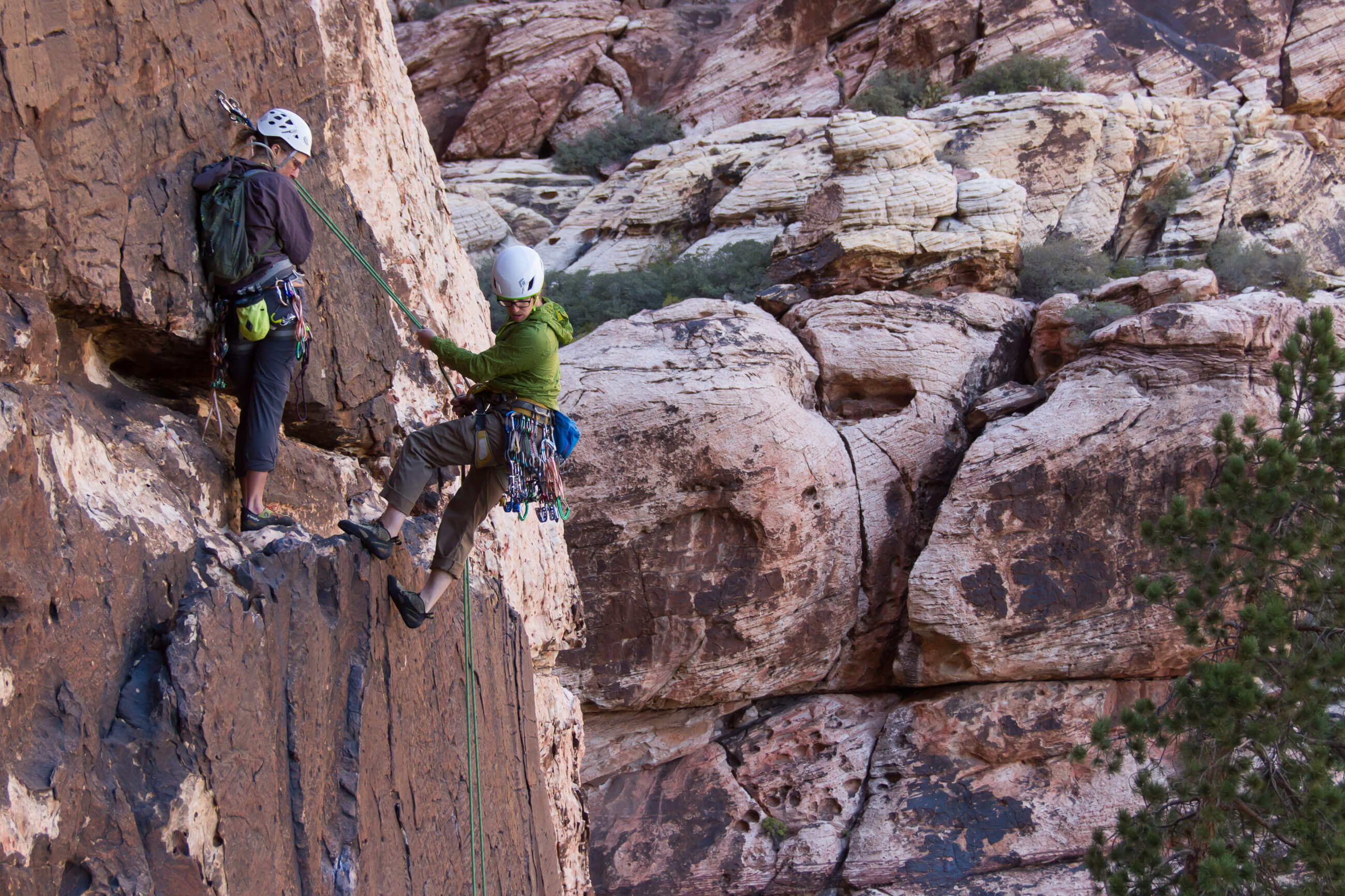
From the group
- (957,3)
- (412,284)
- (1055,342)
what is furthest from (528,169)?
(412,284)

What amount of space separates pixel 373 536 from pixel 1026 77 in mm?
20301

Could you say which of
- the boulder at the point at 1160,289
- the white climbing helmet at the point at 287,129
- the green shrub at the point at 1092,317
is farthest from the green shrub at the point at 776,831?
A: the white climbing helmet at the point at 287,129

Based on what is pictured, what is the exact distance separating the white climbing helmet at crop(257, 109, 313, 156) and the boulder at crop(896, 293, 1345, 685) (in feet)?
28.3

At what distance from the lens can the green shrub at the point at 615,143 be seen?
25.8 meters

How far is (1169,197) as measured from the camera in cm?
1836

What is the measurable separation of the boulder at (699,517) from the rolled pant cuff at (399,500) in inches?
258

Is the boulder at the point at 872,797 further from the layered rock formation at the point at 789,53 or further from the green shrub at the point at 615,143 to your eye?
the green shrub at the point at 615,143

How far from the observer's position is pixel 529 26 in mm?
28219

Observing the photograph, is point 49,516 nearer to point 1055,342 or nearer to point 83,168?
point 83,168

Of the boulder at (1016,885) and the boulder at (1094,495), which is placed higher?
the boulder at (1094,495)

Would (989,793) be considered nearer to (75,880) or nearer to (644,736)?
(644,736)

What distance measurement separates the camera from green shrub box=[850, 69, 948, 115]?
22188 mm

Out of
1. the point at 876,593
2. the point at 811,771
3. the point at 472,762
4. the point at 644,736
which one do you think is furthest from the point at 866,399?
the point at 472,762

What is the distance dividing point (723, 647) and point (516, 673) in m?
5.35
